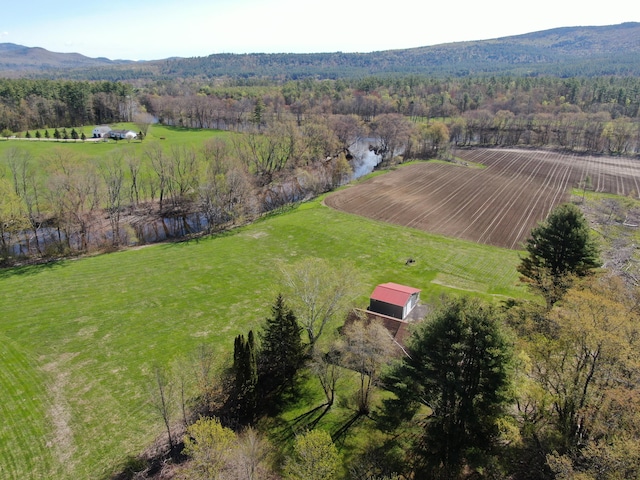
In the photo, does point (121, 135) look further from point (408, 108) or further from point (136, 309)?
point (408, 108)

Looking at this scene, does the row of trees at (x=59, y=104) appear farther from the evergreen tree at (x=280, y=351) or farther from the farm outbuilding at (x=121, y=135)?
the evergreen tree at (x=280, y=351)

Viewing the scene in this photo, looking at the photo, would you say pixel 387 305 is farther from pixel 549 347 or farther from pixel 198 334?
pixel 198 334

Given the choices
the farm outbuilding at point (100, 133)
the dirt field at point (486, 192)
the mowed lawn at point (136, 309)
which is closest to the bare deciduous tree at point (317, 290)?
the mowed lawn at point (136, 309)

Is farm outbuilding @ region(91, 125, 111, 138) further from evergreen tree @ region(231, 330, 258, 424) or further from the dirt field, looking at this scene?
evergreen tree @ region(231, 330, 258, 424)

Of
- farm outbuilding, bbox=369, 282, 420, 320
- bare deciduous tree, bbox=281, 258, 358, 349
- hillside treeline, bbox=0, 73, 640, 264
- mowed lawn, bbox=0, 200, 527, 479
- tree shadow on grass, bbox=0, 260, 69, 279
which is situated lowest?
mowed lawn, bbox=0, 200, 527, 479

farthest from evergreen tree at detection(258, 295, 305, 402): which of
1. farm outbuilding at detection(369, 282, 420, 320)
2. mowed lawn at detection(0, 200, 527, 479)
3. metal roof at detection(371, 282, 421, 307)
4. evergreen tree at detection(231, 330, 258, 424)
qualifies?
metal roof at detection(371, 282, 421, 307)

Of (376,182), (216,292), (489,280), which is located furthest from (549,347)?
(376,182)
